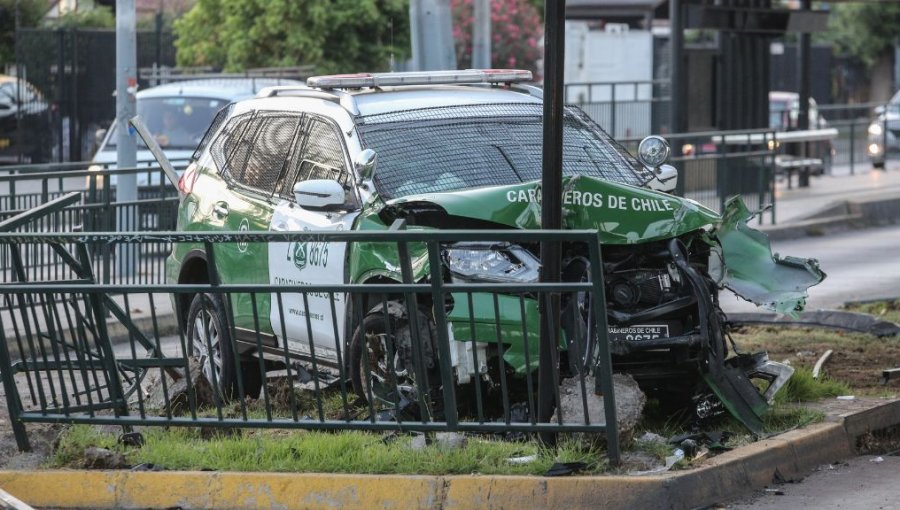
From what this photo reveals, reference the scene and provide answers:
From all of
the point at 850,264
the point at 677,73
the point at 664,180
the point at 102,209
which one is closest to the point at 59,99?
the point at 677,73

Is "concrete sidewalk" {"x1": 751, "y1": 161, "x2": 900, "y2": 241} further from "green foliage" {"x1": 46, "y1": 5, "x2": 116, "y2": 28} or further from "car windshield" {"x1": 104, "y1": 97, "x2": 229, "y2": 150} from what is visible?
"green foliage" {"x1": 46, "y1": 5, "x2": 116, "y2": 28}

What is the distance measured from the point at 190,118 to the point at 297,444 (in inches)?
497

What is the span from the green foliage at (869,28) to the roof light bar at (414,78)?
46.2 metres

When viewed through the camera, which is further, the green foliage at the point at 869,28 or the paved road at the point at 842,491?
the green foliage at the point at 869,28

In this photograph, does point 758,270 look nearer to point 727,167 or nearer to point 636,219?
point 636,219

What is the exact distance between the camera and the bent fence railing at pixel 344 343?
22.5 feet

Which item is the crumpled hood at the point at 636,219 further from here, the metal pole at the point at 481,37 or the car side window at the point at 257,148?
the metal pole at the point at 481,37

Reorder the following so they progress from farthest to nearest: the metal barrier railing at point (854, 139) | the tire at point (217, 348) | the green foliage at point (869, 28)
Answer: the green foliage at point (869, 28) < the metal barrier railing at point (854, 139) < the tire at point (217, 348)

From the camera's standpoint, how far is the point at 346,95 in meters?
9.15

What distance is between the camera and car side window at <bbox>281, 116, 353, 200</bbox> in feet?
29.0

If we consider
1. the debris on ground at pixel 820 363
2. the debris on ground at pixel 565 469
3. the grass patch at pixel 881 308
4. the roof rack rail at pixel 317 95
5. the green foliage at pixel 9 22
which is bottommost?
the grass patch at pixel 881 308

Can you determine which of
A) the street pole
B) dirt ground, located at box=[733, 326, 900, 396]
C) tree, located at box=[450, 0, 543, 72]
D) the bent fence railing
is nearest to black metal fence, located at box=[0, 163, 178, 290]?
the street pole

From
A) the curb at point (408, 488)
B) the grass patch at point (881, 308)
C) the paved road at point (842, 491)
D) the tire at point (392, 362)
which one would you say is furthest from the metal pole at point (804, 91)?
the curb at point (408, 488)

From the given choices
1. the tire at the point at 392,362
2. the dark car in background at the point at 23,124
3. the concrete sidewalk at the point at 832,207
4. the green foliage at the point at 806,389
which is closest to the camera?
the tire at the point at 392,362
